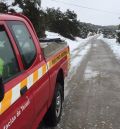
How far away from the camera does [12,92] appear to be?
11.5ft

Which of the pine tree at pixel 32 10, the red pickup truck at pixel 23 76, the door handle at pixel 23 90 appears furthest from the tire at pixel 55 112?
the pine tree at pixel 32 10

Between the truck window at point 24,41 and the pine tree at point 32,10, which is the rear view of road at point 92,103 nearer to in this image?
the truck window at point 24,41

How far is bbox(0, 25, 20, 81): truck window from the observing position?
12.1ft

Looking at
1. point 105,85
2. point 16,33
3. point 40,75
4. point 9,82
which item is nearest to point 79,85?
point 105,85

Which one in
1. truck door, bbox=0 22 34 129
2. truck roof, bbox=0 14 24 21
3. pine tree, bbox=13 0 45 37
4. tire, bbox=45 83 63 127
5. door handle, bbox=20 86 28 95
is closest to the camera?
truck door, bbox=0 22 34 129

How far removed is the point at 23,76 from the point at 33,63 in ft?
2.27

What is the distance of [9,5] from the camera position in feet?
67.6

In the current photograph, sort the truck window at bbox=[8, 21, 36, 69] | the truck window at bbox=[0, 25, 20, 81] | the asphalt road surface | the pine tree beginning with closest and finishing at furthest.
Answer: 1. the truck window at bbox=[0, 25, 20, 81]
2. the truck window at bbox=[8, 21, 36, 69]
3. the asphalt road surface
4. the pine tree

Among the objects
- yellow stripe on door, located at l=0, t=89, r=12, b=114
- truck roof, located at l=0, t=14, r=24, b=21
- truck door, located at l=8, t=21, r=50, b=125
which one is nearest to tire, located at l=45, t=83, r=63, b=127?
truck door, located at l=8, t=21, r=50, b=125

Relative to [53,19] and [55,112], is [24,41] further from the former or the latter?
[53,19]

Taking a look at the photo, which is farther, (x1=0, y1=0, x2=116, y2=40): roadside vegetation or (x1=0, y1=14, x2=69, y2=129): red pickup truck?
(x1=0, y1=0, x2=116, y2=40): roadside vegetation

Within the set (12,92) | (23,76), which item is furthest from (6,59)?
(12,92)

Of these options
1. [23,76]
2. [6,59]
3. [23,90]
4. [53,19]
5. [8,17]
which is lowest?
[53,19]

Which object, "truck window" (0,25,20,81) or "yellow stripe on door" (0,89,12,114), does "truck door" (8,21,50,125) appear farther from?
"yellow stripe on door" (0,89,12,114)
